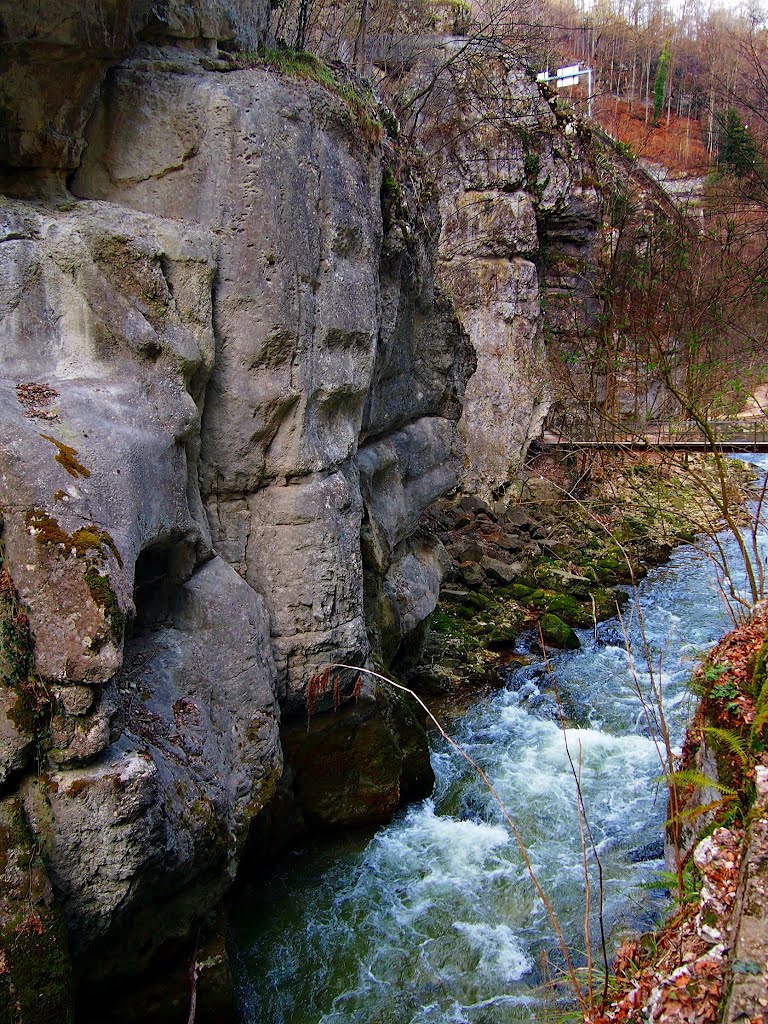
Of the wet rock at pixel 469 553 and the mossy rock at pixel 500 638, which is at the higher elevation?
the wet rock at pixel 469 553

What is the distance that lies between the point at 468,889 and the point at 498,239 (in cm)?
1245

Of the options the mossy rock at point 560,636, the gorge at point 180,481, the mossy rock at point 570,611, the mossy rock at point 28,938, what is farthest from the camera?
the mossy rock at point 570,611

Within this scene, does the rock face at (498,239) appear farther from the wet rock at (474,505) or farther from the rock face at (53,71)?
the rock face at (53,71)

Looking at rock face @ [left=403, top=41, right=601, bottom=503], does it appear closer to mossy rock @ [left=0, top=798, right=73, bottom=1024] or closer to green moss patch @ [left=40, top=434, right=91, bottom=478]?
green moss patch @ [left=40, top=434, right=91, bottom=478]

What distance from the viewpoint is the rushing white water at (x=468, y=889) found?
5.04 metres

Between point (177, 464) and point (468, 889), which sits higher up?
point (177, 464)

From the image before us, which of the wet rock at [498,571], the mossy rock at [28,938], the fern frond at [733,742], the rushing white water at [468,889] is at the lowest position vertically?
the rushing white water at [468,889]

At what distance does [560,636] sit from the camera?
10398mm

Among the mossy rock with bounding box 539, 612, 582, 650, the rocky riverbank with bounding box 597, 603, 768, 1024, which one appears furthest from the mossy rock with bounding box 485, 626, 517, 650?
the rocky riverbank with bounding box 597, 603, 768, 1024

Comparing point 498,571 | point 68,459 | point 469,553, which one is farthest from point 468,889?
point 469,553

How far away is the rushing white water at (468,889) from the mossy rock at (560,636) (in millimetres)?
1812

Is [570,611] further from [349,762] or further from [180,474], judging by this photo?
[180,474]

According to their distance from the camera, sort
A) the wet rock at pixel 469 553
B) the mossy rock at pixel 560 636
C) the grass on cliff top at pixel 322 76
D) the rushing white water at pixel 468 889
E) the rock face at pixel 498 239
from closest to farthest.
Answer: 1. the rushing white water at pixel 468 889
2. the grass on cliff top at pixel 322 76
3. the mossy rock at pixel 560 636
4. the wet rock at pixel 469 553
5. the rock face at pixel 498 239

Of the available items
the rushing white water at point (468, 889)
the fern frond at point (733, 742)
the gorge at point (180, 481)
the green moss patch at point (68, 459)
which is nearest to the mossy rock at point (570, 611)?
the rushing white water at point (468, 889)
